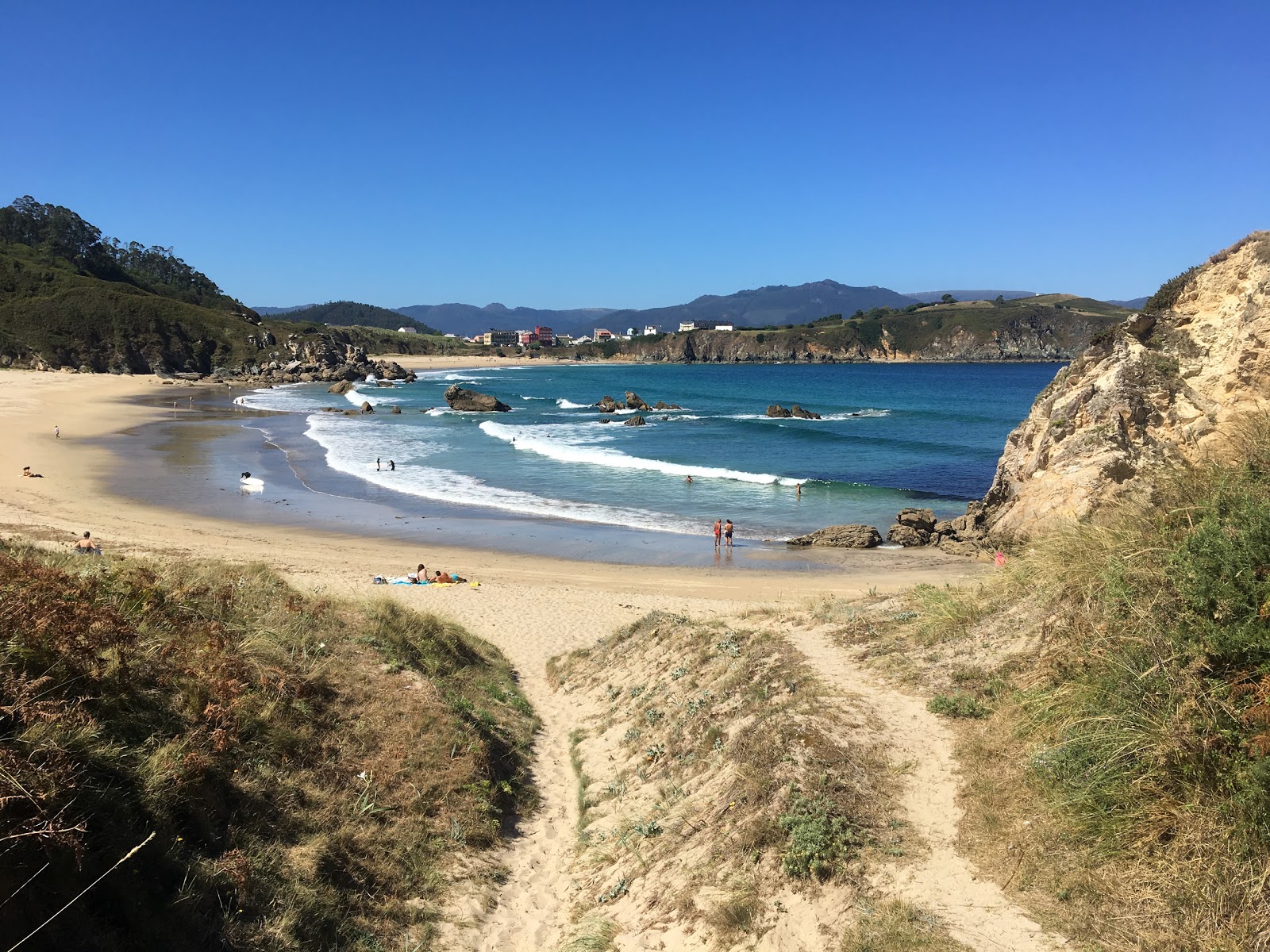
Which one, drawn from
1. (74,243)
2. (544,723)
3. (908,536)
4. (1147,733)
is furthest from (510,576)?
(74,243)

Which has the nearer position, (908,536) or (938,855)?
(938,855)

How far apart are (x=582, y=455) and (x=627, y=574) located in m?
22.3

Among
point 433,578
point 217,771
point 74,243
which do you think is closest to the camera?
point 217,771

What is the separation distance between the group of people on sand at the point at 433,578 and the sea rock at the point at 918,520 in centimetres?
1386

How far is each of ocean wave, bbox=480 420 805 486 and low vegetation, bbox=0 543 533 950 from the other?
91.4 feet

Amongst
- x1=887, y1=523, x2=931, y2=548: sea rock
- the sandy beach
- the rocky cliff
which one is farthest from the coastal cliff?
the rocky cliff

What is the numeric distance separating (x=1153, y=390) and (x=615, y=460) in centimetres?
2777

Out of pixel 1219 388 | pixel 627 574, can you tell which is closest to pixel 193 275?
pixel 627 574

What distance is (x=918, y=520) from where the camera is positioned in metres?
24.5

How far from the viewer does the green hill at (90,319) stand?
90188 mm

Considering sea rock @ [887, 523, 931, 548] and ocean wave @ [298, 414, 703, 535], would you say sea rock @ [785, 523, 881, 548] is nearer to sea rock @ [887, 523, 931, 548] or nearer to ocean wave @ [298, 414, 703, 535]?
sea rock @ [887, 523, 931, 548]

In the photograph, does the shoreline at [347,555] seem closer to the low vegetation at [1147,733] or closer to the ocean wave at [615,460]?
the low vegetation at [1147,733]

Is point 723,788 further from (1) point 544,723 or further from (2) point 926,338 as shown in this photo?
(2) point 926,338

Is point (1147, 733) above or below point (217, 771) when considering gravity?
above
